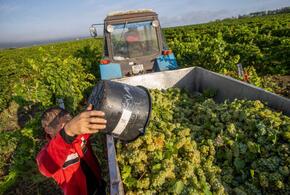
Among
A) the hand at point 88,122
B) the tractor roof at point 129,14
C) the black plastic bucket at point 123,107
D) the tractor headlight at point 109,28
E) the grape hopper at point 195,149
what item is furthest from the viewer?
the tractor roof at point 129,14

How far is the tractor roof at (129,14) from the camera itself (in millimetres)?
5629

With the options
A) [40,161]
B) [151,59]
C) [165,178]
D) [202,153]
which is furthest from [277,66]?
[40,161]

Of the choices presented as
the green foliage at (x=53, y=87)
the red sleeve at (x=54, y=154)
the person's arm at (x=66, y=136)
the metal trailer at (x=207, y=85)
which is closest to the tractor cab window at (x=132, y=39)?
the green foliage at (x=53, y=87)

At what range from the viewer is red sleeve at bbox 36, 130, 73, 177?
1.78 metres

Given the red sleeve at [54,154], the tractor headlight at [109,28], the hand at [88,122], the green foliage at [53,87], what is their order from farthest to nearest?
the tractor headlight at [109,28], the green foliage at [53,87], the red sleeve at [54,154], the hand at [88,122]

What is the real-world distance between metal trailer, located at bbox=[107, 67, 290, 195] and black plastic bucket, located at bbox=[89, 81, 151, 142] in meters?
0.17

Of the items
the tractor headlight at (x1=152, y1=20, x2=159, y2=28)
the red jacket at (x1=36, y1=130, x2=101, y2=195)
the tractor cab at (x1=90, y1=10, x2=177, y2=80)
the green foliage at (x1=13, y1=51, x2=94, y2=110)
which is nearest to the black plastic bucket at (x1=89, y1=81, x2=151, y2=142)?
the red jacket at (x1=36, y1=130, x2=101, y2=195)

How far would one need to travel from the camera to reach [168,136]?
8.18 feet

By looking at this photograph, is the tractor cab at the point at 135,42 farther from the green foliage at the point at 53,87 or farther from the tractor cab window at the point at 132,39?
the green foliage at the point at 53,87

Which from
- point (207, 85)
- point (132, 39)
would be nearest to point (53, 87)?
point (132, 39)

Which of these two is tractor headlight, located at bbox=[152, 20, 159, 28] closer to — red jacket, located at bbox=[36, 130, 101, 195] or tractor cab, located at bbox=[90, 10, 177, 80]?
tractor cab, located at bbox=[90, 10, 177, 80]

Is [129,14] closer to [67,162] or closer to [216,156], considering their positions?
[216,156]

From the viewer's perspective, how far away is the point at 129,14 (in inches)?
224

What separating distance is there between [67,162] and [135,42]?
157 inches
